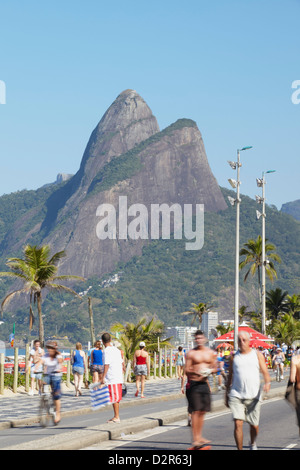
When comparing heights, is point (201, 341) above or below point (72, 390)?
above

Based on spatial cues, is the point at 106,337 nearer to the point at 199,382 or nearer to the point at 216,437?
the point at 216,437

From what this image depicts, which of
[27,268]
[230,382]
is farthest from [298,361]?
[27,268]

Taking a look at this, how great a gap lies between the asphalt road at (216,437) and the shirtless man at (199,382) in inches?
37.2

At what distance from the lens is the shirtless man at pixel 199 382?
11.1 metres

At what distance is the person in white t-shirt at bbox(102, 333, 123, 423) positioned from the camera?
1515 cm

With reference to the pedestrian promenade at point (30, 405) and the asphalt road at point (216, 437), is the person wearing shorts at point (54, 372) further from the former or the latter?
the asphalt road at point (216, 437)

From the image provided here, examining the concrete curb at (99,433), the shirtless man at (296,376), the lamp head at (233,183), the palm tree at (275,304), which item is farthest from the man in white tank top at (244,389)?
the palm tree at (275,304)

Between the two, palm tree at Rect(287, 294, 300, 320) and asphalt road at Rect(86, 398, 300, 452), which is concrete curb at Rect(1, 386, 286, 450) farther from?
palm tree at Rect(287, 294, 300, 320)

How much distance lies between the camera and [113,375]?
599 inches

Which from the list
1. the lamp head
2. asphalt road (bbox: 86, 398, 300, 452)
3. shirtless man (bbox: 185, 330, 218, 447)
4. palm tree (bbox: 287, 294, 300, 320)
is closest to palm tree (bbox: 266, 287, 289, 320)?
palm tree (bbox: 287, 294, 300, 320)

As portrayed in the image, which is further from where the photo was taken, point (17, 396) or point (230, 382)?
point (17, 396)
